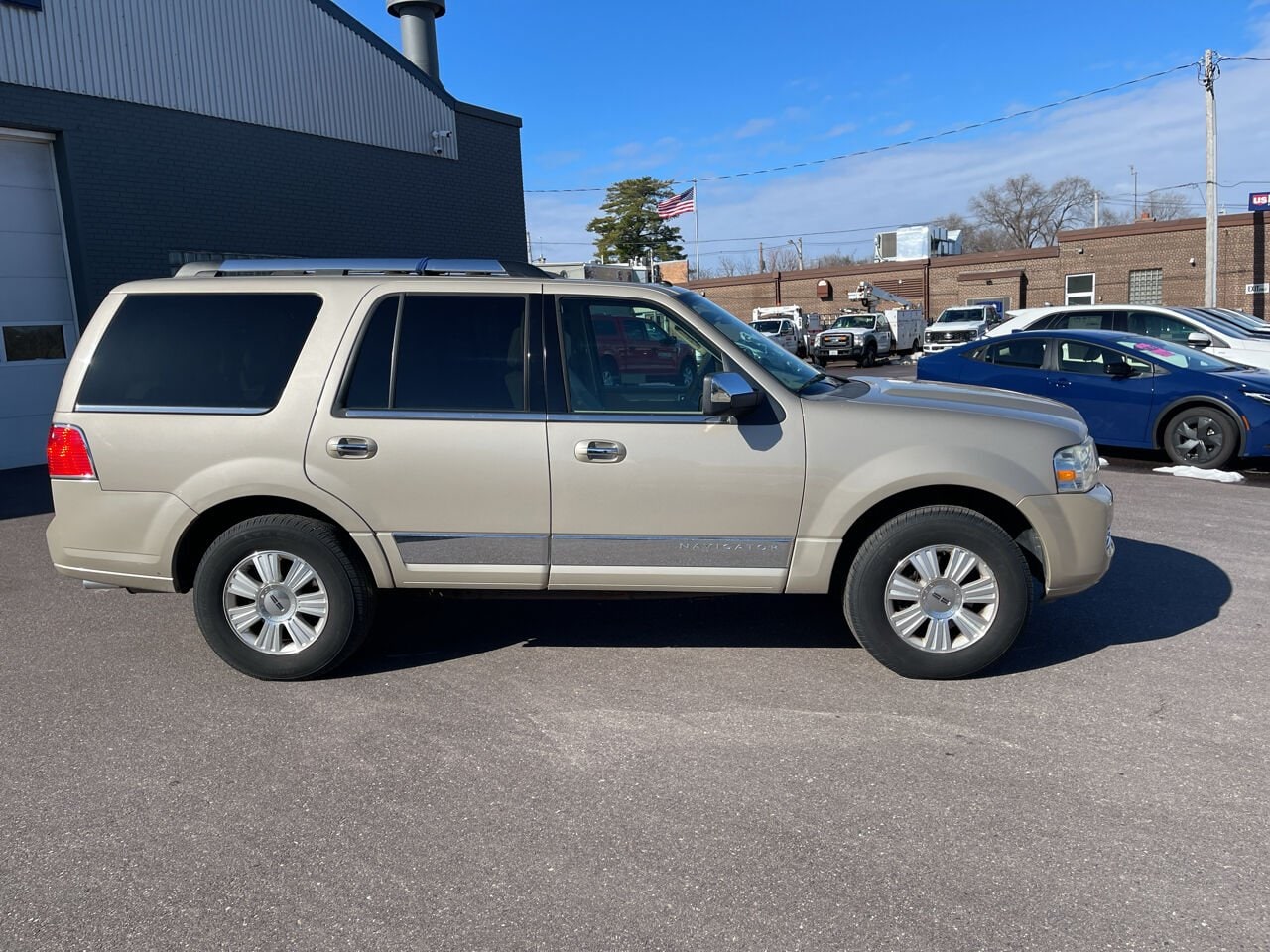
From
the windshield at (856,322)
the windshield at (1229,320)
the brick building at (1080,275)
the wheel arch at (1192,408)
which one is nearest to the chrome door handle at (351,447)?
the wheel arch at (1192,408)

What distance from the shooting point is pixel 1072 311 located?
1372 cm

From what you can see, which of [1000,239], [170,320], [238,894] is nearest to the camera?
[238,894]

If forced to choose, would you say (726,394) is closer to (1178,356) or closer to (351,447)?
(351,447)

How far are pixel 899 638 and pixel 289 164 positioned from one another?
549 inches

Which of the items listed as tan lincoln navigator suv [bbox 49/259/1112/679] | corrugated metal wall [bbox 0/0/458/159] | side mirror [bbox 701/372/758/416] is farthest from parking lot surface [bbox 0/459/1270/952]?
corrugated metal wall [bbox 0/0/458/159]

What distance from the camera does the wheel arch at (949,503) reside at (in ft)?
15.0

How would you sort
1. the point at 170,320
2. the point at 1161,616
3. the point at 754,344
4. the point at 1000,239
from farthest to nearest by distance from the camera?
1. the point at 1000,239
2. the point at 1161,616
3. the point at 754,344
4. the point at 170,320

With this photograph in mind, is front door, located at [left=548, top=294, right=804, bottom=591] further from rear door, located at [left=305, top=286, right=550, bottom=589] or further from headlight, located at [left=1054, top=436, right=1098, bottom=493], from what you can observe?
headlight, located at [left=1054, top=436, right=1098, bottom=493]

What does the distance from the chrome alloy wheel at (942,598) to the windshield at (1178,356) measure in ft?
22.6

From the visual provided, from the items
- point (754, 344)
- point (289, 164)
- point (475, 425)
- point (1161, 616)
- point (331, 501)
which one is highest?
point (289, 164)

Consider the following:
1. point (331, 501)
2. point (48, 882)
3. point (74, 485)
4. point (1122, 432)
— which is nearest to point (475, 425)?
point (331, 501)

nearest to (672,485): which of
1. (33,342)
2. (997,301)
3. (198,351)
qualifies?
(198,351)

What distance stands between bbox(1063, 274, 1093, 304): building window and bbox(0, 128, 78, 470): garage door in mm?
37761

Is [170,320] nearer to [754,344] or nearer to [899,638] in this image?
[754,344]
